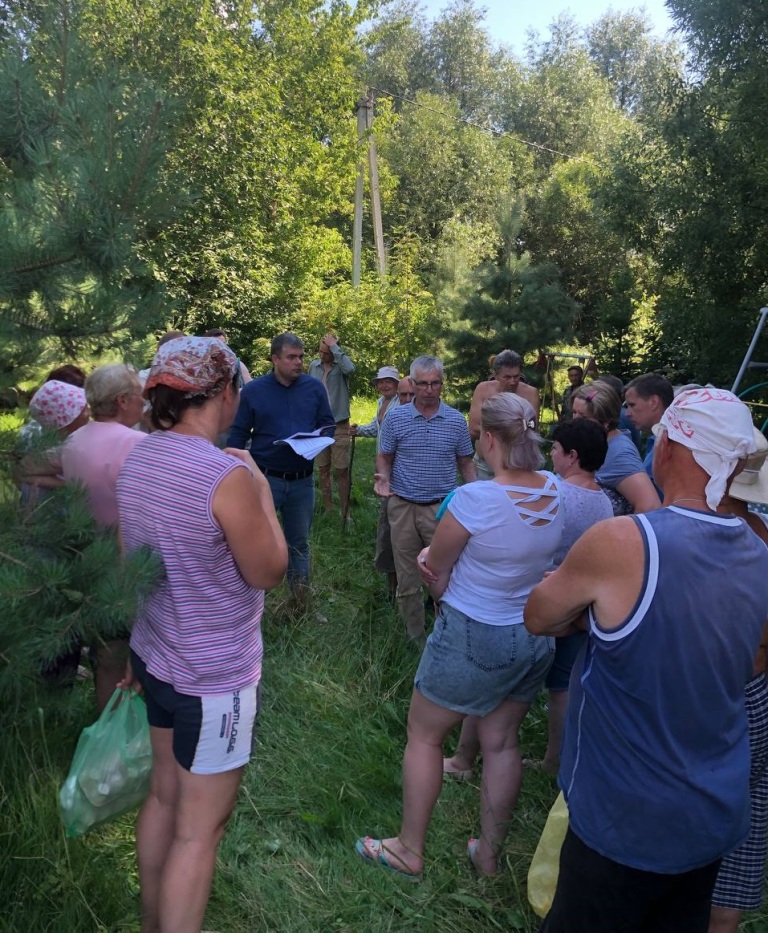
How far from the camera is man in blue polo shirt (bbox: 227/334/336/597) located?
4.81 m

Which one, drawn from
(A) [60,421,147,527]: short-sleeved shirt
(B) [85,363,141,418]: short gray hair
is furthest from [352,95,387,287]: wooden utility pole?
(A) [60,421,147,527]: short-sleeved shirt

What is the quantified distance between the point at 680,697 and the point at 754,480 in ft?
1.81

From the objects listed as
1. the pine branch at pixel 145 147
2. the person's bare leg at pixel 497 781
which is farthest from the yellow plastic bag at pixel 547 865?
the pine branch at pixel 145 147

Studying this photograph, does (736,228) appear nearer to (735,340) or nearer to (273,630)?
(735,340)

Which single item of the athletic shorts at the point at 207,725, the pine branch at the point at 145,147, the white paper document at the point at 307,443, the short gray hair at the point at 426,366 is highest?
the pine branch at the point at 145,147

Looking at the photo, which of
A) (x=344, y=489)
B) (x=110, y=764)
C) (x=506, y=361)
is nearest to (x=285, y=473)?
(x=506, y=361)

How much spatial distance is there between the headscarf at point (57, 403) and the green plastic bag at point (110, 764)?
0.86 meters

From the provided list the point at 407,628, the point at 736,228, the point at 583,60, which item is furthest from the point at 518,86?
the point at 407,628

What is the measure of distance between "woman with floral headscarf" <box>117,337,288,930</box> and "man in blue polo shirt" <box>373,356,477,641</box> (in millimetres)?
2321

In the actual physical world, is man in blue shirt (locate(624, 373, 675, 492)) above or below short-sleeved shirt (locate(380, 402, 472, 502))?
above

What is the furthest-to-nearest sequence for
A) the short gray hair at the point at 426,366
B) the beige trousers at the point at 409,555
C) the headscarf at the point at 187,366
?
the beige trousers at the point at 409,555, the short gray hair at the point at 426,366, the headscarf at the point at 187,366

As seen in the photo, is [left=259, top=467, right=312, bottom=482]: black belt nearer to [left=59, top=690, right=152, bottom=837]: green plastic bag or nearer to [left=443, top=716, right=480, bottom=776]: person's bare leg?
[left=443, top=716, right=480, bottom=776]: person's bare leg

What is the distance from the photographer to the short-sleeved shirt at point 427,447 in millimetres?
4359

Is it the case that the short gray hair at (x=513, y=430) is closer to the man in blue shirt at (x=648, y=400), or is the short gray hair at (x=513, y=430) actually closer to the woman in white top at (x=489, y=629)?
the woman in white top at (x=489, y=629)
